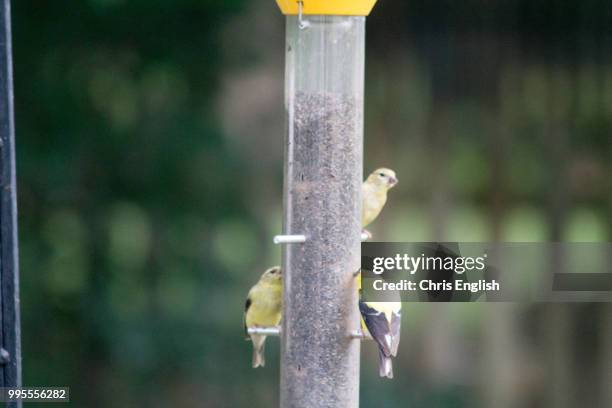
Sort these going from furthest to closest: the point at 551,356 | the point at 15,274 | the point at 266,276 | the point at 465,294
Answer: the point at 551,356, the point at 465,294, the point at 266,276, the point at 15,274

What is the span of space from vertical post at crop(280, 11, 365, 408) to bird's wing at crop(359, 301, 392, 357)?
11 cm

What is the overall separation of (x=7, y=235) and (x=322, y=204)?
91 cm

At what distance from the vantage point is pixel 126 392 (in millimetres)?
5230

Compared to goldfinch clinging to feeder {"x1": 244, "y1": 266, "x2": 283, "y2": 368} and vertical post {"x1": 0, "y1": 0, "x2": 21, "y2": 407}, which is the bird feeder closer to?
goldfinch clinging to feeder {"x1": 244, "y1": 266, "x2": 283, "y2": 368}

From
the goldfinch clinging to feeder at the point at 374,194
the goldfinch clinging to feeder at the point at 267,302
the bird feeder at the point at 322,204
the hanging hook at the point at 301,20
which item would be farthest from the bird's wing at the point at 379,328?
the hanging hook at the point at 301,20

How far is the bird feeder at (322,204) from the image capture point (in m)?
2.99

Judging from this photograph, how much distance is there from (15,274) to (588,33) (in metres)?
3.54

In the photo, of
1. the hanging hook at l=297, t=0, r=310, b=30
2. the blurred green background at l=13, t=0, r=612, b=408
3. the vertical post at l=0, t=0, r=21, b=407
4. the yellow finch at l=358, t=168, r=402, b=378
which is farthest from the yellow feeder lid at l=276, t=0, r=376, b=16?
the blurred green background at l=13, t=0, r=612, b=408

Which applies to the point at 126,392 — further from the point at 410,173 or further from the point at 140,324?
the point at 410,173

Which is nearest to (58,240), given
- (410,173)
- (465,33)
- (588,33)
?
(410,173)

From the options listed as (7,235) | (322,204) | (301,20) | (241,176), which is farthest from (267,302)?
(241,176)

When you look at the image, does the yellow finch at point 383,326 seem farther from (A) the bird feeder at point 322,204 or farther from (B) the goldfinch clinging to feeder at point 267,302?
(B) the goldfinch clinging to feeder at point 267,302

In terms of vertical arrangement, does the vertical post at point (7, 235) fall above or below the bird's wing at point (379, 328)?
above

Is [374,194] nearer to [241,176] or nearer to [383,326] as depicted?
[383,326]
